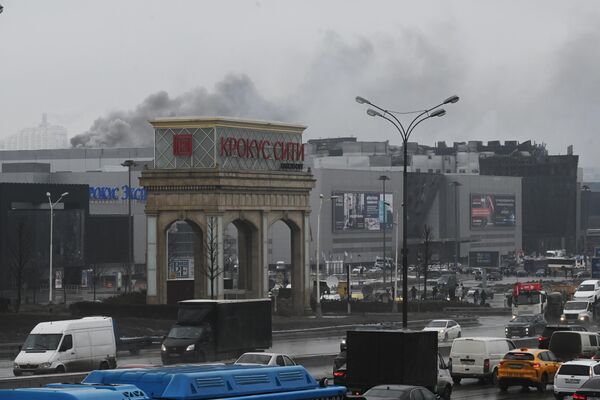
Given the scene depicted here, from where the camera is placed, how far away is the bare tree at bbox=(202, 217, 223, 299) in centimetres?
7862

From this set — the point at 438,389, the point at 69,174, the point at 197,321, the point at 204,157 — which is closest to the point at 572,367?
the point at 438,389

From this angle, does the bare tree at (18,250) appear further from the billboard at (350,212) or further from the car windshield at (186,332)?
the billboard at (350,212)

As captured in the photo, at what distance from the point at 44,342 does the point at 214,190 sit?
112 ft

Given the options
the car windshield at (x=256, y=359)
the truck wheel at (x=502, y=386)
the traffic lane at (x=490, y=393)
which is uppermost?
the car windshield at (x=256, y=359)

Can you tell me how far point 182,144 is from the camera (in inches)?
3115

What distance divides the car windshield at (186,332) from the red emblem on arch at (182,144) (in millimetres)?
28077

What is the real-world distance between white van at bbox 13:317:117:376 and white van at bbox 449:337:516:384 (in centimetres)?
1198

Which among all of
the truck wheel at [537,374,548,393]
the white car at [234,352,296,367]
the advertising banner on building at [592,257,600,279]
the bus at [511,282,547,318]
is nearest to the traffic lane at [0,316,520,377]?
the bus at [511,282,547,318]

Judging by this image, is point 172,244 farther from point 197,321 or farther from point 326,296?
point 197,321

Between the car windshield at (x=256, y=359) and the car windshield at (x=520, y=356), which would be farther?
the car windshield at (x=520, y=356)

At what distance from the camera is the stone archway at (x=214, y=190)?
7906 centimetres

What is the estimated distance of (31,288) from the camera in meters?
114

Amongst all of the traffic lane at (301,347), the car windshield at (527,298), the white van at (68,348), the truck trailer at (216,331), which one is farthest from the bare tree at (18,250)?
the white van at (68,348)

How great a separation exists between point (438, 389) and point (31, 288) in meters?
80.8
